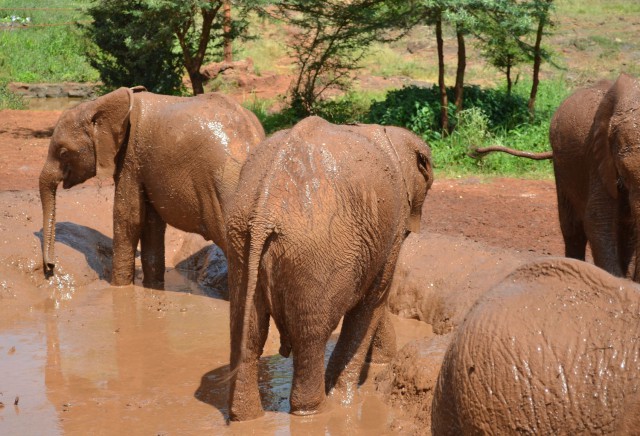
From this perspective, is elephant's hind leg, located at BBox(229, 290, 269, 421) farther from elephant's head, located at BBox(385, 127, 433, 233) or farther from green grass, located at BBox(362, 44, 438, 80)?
green grass, located at BBox(362, 44, 438, 80)

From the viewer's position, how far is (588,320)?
3.19m

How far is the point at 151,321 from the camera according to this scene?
26.4ft

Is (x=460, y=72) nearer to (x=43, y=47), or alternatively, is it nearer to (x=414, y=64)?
(x=414, y=64)

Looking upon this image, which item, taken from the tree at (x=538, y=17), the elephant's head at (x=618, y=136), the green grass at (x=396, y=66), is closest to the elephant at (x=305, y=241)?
the elephant's head at (x=618, y=136)

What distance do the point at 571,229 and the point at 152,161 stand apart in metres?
3.42

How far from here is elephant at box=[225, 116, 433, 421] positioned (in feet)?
16.4

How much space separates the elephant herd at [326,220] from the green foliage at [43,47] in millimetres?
14976

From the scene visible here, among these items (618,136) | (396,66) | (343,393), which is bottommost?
(396,66)

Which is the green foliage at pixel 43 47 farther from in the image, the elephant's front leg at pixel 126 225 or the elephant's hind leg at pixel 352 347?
the elephant's hind leg at pixel 352 347

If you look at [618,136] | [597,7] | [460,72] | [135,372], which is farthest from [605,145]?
[597,7]

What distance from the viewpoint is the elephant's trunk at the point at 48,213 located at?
29.0ft

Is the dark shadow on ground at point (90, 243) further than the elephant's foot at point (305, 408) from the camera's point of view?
Yes

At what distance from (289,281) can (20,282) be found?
441 cm

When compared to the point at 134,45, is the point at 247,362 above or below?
below
